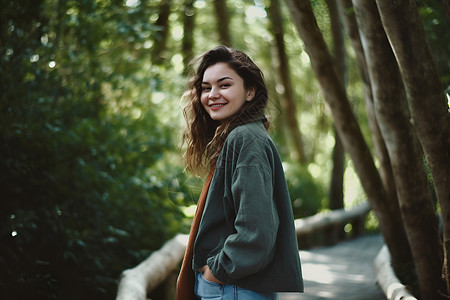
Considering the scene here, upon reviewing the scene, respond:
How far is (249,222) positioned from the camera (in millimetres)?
2035

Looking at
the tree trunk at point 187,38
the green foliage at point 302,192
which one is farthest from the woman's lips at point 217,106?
the tree trunk at point 187,38

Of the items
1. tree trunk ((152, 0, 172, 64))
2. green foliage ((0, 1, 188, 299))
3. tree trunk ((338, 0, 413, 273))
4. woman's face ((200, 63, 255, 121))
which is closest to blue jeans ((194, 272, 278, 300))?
woman's face ((200, 63, 255, 121))

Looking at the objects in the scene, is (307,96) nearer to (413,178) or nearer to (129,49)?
(129,49)

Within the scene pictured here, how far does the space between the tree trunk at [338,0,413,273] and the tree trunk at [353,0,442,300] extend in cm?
92

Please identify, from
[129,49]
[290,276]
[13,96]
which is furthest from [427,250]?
[129,49]

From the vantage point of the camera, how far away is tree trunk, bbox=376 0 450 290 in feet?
10.5

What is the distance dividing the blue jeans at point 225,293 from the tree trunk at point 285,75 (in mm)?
11101

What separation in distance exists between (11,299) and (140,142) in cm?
357

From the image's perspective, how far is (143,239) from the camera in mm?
5891

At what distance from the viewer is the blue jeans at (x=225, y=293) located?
7.03 ft

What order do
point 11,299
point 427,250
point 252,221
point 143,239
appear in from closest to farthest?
point 252,221 < point 11,299 < point 427,250 < point 143,239

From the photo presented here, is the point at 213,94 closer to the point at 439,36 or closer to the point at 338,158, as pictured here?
the point at 439,36

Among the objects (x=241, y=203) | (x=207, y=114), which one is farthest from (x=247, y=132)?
(x=207, y=114)

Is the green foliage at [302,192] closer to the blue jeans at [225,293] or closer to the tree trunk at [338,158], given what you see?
the tree trunk at [338,158]
